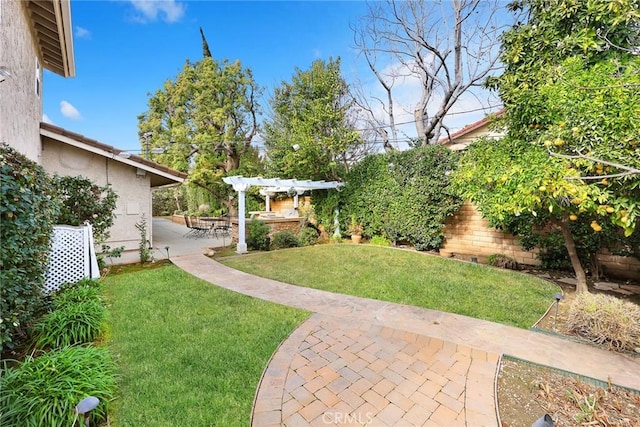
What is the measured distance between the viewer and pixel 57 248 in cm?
555

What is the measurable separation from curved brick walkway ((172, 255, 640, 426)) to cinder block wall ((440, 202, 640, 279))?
19.1 feet

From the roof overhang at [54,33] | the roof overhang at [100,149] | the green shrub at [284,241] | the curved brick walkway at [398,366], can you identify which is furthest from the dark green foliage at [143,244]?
the curved brick walkway at [398,366]

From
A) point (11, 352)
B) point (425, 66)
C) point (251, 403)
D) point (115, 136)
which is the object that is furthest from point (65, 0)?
point (115, 136)

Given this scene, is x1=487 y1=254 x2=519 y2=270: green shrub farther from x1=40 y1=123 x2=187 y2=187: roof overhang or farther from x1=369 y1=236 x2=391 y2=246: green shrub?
x1=40 y1=123 x2=187 y2=187: roof overhang

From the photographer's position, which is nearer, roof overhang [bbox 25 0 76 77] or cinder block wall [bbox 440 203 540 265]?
roof overhang [bbox 25 0 76 77]

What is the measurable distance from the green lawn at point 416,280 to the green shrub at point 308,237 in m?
2.50

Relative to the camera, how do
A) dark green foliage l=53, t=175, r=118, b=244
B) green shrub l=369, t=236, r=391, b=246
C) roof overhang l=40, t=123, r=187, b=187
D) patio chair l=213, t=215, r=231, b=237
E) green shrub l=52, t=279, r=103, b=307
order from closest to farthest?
green shrub l=52, t=279, r=103, b=307
dark green foliage l=53, t=175, r=118, b=244
roof overhang l=40, t=123, r=187, b=187
green shrub l=369, t=236, r=391, b=246
patio chair l=213, t=215, r=231, b=237

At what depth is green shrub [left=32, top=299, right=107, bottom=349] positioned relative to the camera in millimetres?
3791

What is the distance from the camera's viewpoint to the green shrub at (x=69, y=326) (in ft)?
12.4

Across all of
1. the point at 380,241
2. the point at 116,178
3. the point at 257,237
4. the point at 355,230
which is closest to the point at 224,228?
the point at 257,237

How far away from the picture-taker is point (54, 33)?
7539mm

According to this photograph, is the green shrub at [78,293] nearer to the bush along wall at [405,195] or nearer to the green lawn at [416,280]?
the green lawn at [416,280]

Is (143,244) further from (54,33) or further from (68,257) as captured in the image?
(54,33)

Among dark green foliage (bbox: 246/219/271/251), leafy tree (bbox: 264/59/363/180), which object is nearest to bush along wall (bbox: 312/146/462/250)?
leafy tree (bbox: 264/59/363/180)
